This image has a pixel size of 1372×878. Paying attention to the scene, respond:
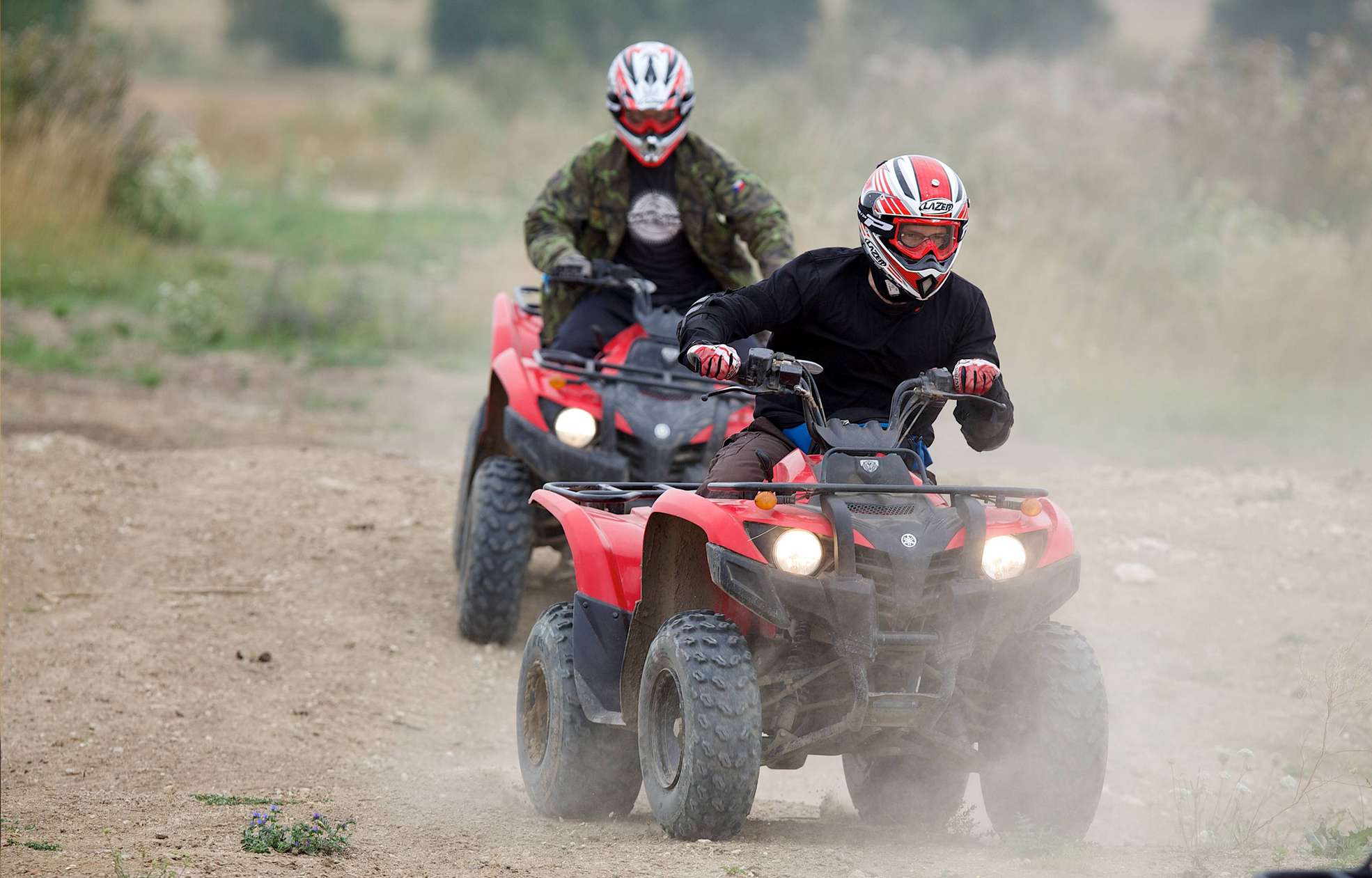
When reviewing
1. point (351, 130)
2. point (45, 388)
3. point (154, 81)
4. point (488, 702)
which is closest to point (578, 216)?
point (488, 702)

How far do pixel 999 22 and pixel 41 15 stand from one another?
33.1 m

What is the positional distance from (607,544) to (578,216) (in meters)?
3.70

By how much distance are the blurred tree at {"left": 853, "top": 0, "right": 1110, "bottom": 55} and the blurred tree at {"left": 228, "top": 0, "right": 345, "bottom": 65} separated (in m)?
18.8

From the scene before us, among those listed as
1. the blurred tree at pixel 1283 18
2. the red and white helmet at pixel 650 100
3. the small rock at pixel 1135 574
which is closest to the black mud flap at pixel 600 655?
the red and white helmet at pixel 650 100

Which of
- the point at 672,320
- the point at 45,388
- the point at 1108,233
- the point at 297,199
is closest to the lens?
the point at 672,320

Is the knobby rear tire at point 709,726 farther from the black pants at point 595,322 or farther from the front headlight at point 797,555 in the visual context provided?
the black pants at point 595,322

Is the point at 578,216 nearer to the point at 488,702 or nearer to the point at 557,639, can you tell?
the point at 488,702

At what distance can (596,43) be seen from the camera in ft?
181

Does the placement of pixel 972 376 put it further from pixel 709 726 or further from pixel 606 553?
pixel 709 726

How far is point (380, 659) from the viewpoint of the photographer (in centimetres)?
820

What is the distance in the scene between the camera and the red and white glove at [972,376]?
17.5ft

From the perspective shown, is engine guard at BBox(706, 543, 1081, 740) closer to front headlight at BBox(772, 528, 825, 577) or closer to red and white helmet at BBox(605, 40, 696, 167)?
front headlight at BBox(772, 528, 825, 577)

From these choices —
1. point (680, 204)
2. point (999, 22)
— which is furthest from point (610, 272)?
point (999, 22)

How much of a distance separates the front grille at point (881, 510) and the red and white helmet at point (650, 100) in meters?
4.16
